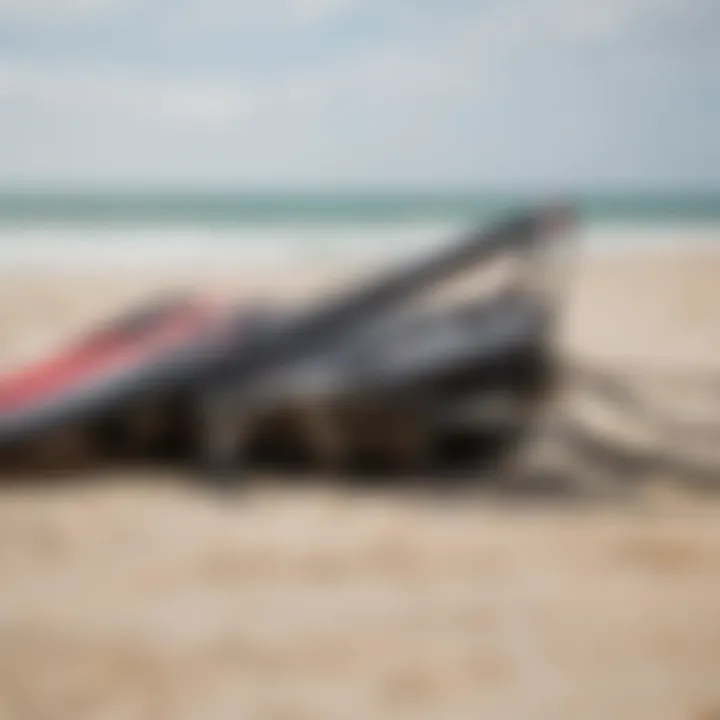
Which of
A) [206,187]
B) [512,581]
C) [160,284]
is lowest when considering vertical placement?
[512,581]

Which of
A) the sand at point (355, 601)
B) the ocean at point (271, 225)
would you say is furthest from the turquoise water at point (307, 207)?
the sand at point (355, 601)

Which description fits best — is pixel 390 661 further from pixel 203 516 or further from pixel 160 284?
pixel 160 284

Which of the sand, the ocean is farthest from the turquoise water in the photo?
the sand

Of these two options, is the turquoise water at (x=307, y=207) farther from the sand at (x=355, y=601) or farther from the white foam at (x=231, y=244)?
the sand at (x=355, y=601)

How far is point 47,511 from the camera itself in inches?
56.9

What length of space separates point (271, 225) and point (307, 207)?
3.00 ft

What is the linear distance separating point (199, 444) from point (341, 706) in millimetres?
726

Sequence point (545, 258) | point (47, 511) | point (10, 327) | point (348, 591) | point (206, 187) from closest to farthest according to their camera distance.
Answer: point (348, 591) < point (47, 511) < point (545, 258) < point (206, 187) < point (10, 327)

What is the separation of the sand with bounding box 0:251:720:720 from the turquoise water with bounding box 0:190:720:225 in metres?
0.52

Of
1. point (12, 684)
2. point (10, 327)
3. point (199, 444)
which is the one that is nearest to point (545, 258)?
point (199, 444)

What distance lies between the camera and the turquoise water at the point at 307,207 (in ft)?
6.49

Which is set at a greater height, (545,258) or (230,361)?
(545,258)

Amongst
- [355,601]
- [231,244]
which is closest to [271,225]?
[231,244]

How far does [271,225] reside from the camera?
3895 mm
